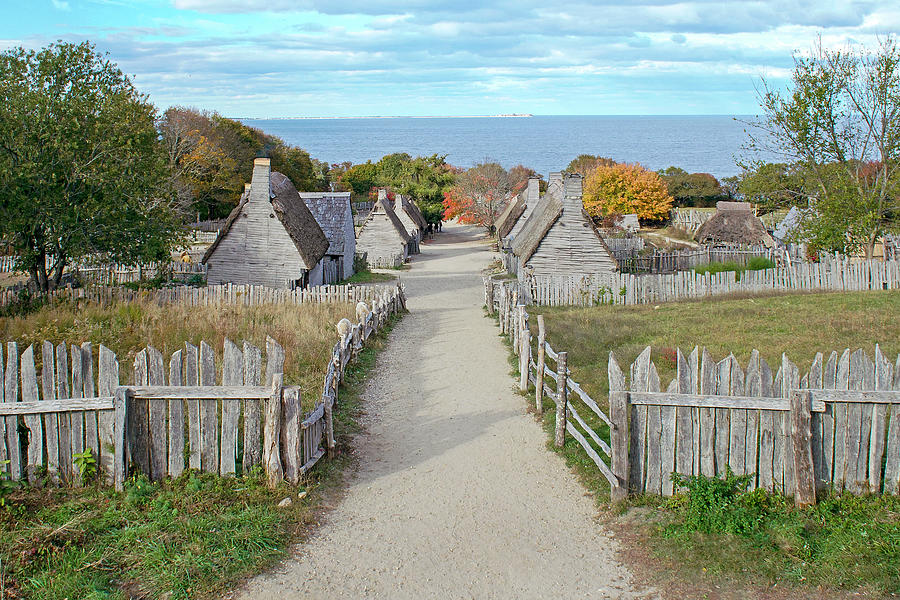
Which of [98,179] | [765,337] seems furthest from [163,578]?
[98,179]

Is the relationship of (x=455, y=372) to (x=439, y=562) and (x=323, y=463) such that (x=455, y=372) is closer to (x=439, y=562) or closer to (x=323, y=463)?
(x=323, y=463)

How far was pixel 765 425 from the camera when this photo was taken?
833 centimetres

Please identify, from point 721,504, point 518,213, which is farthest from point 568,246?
point 721,504

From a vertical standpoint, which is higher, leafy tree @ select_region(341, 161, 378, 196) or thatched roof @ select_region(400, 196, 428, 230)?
leafy tree @ select_region(341, 161, 378, 196)

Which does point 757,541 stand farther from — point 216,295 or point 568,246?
point 568,246

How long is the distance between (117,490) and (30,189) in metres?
16.3

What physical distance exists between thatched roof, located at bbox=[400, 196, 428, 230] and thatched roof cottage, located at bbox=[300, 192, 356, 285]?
62.7 feet

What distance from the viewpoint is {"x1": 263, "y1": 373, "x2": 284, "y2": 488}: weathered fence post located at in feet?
28.6

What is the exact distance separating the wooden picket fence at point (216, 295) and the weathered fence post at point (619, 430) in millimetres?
15662

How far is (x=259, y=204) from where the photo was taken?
32.2 meters

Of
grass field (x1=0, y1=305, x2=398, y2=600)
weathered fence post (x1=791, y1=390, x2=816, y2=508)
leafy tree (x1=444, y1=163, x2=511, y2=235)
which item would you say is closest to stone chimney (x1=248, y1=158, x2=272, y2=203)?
grass field (x1=0, y1=305, x2=398, y2=600)

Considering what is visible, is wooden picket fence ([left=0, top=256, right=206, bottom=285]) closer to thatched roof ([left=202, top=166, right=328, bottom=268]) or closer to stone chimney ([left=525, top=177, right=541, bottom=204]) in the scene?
thatched roof ([left=202, top=166, right=328, bottom=268])

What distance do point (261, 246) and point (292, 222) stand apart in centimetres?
175

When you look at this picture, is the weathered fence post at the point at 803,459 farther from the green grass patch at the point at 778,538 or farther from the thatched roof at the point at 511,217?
the thatched roof at the point at 511,217
